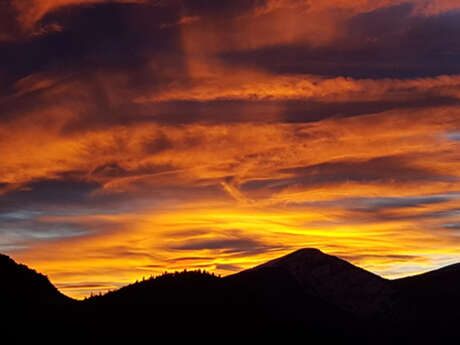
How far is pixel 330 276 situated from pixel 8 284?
209 feet

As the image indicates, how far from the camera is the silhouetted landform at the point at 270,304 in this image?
8325 cm

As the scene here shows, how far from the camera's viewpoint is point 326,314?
115 meters

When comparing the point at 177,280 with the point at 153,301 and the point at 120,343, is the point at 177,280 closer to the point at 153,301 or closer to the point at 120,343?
the point at 153,301

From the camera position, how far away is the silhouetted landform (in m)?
83.2

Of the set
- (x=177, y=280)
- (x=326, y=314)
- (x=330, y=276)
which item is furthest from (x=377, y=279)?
(x=177, y=280)

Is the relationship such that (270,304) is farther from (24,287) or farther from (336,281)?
(24,287)

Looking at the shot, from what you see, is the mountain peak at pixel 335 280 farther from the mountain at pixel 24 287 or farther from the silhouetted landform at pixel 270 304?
the mountain at pixel 24 287

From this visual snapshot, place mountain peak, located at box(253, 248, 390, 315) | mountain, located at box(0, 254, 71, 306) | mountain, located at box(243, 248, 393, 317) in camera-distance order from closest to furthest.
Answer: mountain, located at box(0, 254, 71, 306)
mountain, located at box(243, 248, 393, 317)
mountain peak, located at box(253, 248, 390, 315)

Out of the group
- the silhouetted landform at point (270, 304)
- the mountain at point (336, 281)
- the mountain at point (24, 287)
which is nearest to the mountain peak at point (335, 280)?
the mountain at point (336, 281)

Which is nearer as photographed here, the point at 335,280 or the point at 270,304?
the point at 270,304

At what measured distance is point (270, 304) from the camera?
10569 centimetres

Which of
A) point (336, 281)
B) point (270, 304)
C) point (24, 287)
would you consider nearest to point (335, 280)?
point (336, 281)

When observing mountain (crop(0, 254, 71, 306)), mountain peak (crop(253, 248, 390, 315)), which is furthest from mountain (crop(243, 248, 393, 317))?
mountain (crop(0, 254, 71, 306))

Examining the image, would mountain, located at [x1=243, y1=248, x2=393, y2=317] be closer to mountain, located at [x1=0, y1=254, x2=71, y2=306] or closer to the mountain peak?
the mountain peak
